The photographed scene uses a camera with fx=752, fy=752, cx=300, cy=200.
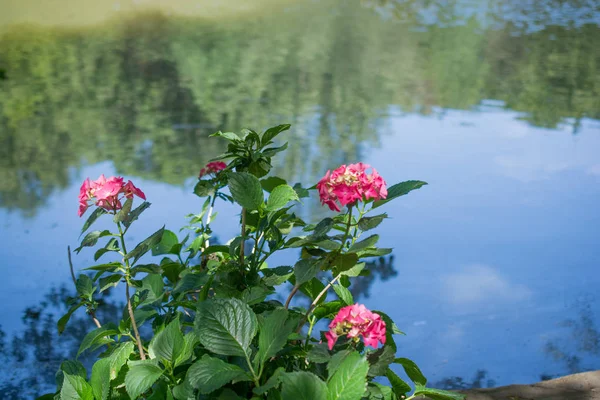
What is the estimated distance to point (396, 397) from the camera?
4.73 ft

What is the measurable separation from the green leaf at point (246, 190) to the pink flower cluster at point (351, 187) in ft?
0.48

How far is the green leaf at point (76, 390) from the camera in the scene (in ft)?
4.26

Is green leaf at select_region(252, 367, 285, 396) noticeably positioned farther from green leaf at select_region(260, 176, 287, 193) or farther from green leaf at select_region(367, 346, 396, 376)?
green leaf at select_region(260, 176, 287, 193)

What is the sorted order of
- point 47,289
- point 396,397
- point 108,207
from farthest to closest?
point 47,289 → point 396,397 → point 108,207

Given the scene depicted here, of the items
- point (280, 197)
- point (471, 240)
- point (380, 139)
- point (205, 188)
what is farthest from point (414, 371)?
point (380, 139)

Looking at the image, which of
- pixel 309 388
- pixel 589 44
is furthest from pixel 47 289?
pixel 589 44

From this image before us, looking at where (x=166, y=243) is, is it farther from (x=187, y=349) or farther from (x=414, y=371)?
(x=414, y=371)

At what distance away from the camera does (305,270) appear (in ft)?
4.10

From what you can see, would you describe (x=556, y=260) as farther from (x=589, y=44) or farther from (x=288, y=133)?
(x=589, y=44)

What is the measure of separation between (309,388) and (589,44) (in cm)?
A: 681

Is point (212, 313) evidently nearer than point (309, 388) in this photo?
No

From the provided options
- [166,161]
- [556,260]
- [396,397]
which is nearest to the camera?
[396,397]

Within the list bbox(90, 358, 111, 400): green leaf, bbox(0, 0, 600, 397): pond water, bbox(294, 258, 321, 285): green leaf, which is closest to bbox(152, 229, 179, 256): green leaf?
bbox(90, 358, 111, 400): green leaf

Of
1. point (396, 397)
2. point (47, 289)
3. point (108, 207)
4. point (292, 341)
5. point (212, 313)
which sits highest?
point (108, 207)
